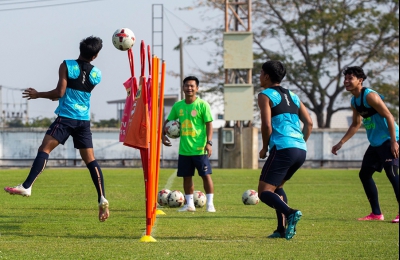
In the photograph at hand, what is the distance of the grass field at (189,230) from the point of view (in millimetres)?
6664

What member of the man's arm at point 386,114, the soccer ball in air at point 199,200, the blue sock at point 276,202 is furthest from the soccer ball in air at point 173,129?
the blue sock at point 276,202

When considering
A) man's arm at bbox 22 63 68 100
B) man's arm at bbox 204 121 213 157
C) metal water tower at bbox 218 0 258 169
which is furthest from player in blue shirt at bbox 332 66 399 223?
metal water tower at bbox 218 0 258 169

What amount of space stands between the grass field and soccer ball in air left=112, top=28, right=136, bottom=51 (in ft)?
7.04

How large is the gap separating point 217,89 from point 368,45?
9127mm

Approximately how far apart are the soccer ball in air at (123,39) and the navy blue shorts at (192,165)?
2.99 metres

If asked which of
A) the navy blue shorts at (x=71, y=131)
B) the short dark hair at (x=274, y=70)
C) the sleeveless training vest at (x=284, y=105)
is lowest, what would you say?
the navy blue shorts at (x=71, y=131)

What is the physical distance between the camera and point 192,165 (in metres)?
11.0

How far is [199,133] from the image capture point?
11023 millimetres

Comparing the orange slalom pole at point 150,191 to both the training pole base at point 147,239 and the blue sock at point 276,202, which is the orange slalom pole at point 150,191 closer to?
the training pole base at point 147,239

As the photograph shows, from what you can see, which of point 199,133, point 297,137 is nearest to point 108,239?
point 297,137

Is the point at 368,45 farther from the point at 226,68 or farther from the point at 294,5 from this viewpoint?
the point at 226,68

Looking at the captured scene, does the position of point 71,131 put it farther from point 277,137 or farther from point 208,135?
point 208,135

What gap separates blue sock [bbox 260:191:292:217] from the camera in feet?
24.5

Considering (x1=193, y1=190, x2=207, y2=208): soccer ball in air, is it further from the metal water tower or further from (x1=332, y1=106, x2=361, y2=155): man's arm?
the metal water tower
